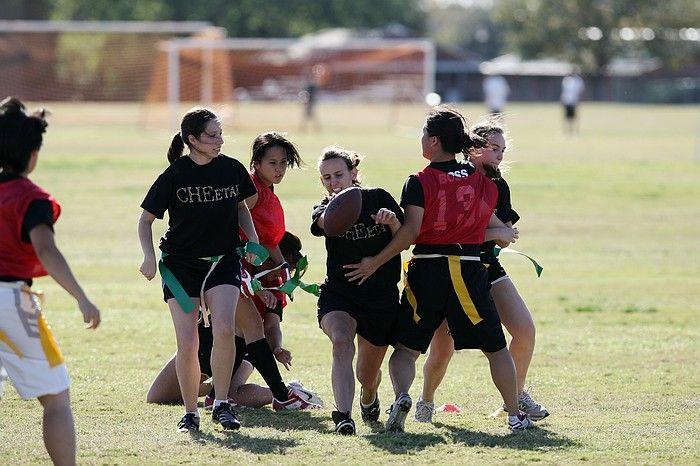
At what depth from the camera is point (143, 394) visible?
8375 millimetres

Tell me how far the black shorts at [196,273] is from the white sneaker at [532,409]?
1.90 m

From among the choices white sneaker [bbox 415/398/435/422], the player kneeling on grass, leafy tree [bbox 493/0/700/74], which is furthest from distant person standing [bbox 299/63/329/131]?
leafy tree [bbox 493/0/700/74]

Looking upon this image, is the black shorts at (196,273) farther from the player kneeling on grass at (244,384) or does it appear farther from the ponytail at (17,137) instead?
the ponytail at (17,137)

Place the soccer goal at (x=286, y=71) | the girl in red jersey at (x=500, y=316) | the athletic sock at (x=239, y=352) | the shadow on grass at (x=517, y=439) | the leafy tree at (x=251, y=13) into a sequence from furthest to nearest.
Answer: the leafy tree at (x=251, y=13) → the soccer goal at (x=286, y=71) → the athletic sock at (x=239, y=352) → the girl in red jersey at (x=500, y=316) → the shadow on grass at (x=517, y=439)

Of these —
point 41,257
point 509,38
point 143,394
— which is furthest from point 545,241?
point 509,38

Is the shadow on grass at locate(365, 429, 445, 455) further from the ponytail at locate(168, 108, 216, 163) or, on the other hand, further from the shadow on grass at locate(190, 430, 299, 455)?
the ponytail at locate(168, 108, 216, 163)

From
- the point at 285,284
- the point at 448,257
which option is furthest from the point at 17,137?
the point at 448,257

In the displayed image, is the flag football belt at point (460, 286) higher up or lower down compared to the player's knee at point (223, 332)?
higher up

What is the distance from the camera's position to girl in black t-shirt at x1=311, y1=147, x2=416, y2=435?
278 inches

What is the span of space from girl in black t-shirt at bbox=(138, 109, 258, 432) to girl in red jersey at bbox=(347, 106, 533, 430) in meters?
0.77

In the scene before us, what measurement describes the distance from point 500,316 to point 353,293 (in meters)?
1.04

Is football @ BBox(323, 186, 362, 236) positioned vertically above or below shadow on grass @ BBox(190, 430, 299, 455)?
above

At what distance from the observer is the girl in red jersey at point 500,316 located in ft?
24.8

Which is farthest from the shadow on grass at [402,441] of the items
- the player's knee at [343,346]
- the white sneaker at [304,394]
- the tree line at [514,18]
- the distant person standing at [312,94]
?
the tree line at [514,18]
